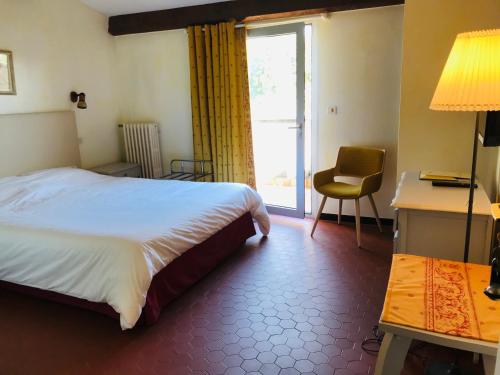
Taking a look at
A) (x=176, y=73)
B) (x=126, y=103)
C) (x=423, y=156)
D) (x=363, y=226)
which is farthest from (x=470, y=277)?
(x=126, y=103)

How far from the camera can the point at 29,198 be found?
3.21 metres

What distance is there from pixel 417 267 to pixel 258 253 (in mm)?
1939

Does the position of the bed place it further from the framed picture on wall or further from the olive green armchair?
the olive green armchair

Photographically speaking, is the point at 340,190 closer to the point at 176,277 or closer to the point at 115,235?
the point at 176,277

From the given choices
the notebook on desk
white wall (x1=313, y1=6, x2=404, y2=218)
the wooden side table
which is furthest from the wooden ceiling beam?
the wooden side table

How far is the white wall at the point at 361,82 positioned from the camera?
12.2 ft

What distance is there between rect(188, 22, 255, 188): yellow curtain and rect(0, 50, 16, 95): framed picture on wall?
5.63 ft

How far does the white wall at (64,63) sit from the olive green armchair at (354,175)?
265 centimetres

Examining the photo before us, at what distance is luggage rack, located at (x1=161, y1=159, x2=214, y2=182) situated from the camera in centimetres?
461

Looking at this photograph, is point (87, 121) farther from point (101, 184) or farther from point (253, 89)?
point (253, 89)

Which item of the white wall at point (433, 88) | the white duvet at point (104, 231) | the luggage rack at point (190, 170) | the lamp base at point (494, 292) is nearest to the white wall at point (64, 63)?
the luggage rack at point (190, 170)

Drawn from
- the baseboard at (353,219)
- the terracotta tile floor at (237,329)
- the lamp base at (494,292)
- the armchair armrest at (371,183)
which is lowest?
the terracotta tile floor at (237,329)

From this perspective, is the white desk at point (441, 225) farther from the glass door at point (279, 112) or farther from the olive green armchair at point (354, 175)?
the glass door at point (279, 112)

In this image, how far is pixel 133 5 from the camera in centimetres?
435
